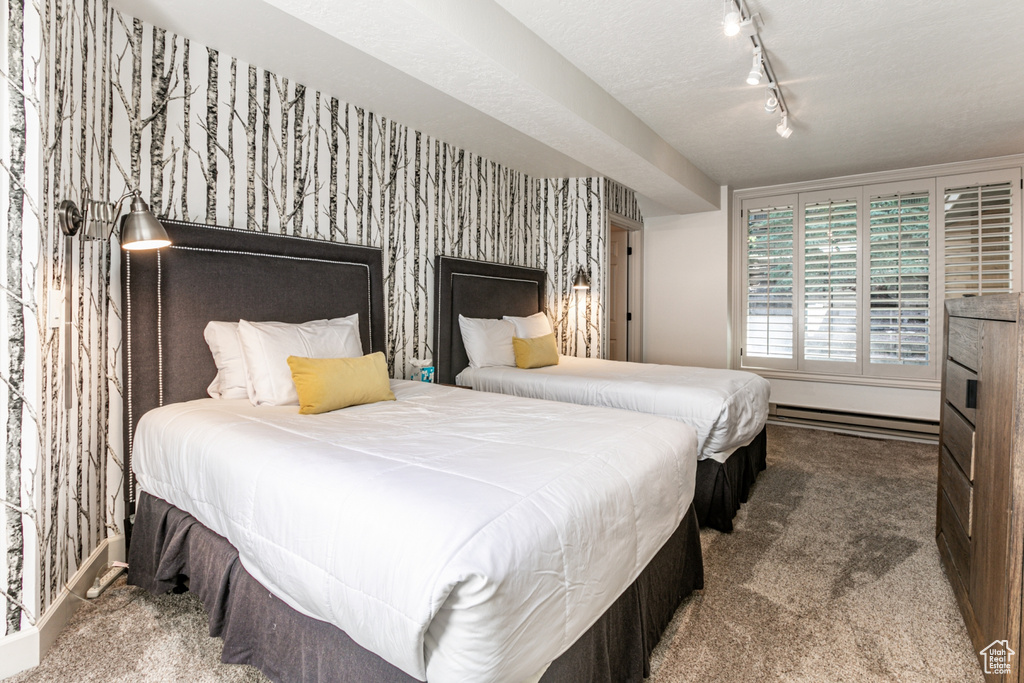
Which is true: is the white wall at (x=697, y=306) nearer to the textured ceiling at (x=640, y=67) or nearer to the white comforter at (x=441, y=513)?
the textured ceiling at (x=640, y=67)

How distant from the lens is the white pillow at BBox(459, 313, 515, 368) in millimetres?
3828

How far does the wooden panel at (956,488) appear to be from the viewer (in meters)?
1.80

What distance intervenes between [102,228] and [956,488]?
348 centimetres

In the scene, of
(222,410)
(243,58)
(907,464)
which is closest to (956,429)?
(907,464)

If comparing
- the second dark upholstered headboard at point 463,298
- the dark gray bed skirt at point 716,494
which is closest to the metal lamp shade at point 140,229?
the second dark upholstered headboard at point 463,298

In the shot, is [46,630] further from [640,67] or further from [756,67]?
[756,67]

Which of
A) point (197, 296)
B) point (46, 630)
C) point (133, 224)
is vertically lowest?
point (46, 630)

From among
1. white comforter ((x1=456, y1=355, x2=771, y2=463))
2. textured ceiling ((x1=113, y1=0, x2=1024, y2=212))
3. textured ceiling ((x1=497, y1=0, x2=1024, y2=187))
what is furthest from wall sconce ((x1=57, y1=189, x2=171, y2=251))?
white comforter ((x1=456, y1=355, x2=771, y2=463))

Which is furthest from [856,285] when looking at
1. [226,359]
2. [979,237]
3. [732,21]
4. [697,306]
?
[226,359]

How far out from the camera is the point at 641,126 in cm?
342

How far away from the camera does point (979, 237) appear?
431cm

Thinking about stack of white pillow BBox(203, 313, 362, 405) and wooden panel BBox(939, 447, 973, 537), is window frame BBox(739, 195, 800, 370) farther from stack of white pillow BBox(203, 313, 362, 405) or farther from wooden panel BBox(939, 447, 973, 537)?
stack of white pillow BBox(203, 313, 362, 405)

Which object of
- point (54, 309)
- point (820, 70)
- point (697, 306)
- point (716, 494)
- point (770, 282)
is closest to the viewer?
point (54, 309)

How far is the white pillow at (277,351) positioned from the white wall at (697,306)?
3.90m
